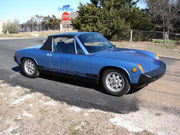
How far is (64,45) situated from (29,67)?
5.46ft

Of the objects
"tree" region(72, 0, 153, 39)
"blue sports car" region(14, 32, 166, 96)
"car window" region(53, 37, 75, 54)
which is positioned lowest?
"blue sports car" region(14, 32, 166, 96)

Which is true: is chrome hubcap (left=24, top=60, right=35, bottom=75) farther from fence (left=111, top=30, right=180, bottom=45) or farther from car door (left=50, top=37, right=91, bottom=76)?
fence (left=111, top=30, right=180, bottom=45)

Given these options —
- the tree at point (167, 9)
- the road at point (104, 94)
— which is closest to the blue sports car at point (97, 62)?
the road at point (104, 94)

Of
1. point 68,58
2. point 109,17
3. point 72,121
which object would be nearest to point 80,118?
point 72,121

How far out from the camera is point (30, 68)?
19.5 ft

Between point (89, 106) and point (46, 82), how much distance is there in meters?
2.17

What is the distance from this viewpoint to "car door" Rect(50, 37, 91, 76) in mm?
4527

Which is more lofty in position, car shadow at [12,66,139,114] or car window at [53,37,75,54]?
car window at [53,37,75,54]

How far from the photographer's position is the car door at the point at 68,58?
4527mm

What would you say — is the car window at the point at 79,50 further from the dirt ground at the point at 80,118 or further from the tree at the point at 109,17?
the tree at the point at 109,17

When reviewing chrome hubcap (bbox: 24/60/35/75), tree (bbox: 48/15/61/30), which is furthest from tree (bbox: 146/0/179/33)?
tree (bbox: 48/15/61/30)

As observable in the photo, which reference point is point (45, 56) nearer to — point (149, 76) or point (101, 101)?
point (101, 101)

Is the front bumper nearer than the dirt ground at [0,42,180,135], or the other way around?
the dirt ground at [0,42,180,135]

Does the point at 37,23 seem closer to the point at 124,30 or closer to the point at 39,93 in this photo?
the point at 124,30
